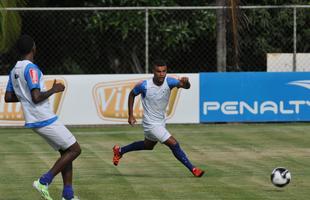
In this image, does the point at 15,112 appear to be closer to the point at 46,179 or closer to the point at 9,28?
the point at 9,28

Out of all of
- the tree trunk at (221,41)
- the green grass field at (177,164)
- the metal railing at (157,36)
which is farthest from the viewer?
the metal railing at (157,36)

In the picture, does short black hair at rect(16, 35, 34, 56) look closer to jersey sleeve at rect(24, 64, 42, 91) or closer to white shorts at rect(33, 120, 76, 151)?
jersey sleeve at rect(24, 64, 42, 91)

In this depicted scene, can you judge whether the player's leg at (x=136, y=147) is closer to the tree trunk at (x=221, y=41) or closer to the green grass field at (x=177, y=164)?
the green grass field at (x=177, y=164)

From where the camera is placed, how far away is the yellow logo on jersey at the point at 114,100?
875 inches

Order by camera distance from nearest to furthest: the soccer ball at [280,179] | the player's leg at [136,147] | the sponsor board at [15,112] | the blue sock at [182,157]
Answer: the soccer ball at [280,179] → the blue sock at [182,157] → the player's leg at [136,147] → the sponsor board at [15,112]

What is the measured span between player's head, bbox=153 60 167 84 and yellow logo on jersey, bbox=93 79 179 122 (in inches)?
316

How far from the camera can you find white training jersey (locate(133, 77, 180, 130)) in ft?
46.4

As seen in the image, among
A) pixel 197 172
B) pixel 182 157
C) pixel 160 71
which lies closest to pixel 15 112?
pixel 160 71

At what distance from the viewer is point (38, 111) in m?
11.0

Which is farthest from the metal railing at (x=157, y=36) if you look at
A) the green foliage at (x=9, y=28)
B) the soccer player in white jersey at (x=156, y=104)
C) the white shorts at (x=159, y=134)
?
the white shorts at (x=159, y=134)

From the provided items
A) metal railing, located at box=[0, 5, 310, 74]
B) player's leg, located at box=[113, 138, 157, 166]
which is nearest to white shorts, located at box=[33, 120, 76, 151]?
player's leg, located at box=[113, 138, 157, 166]

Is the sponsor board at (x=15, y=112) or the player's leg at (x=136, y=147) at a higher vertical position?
the player's leg at (x=136, y=147)

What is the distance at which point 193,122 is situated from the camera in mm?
22656

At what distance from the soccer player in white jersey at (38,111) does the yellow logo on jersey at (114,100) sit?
1095 cm
